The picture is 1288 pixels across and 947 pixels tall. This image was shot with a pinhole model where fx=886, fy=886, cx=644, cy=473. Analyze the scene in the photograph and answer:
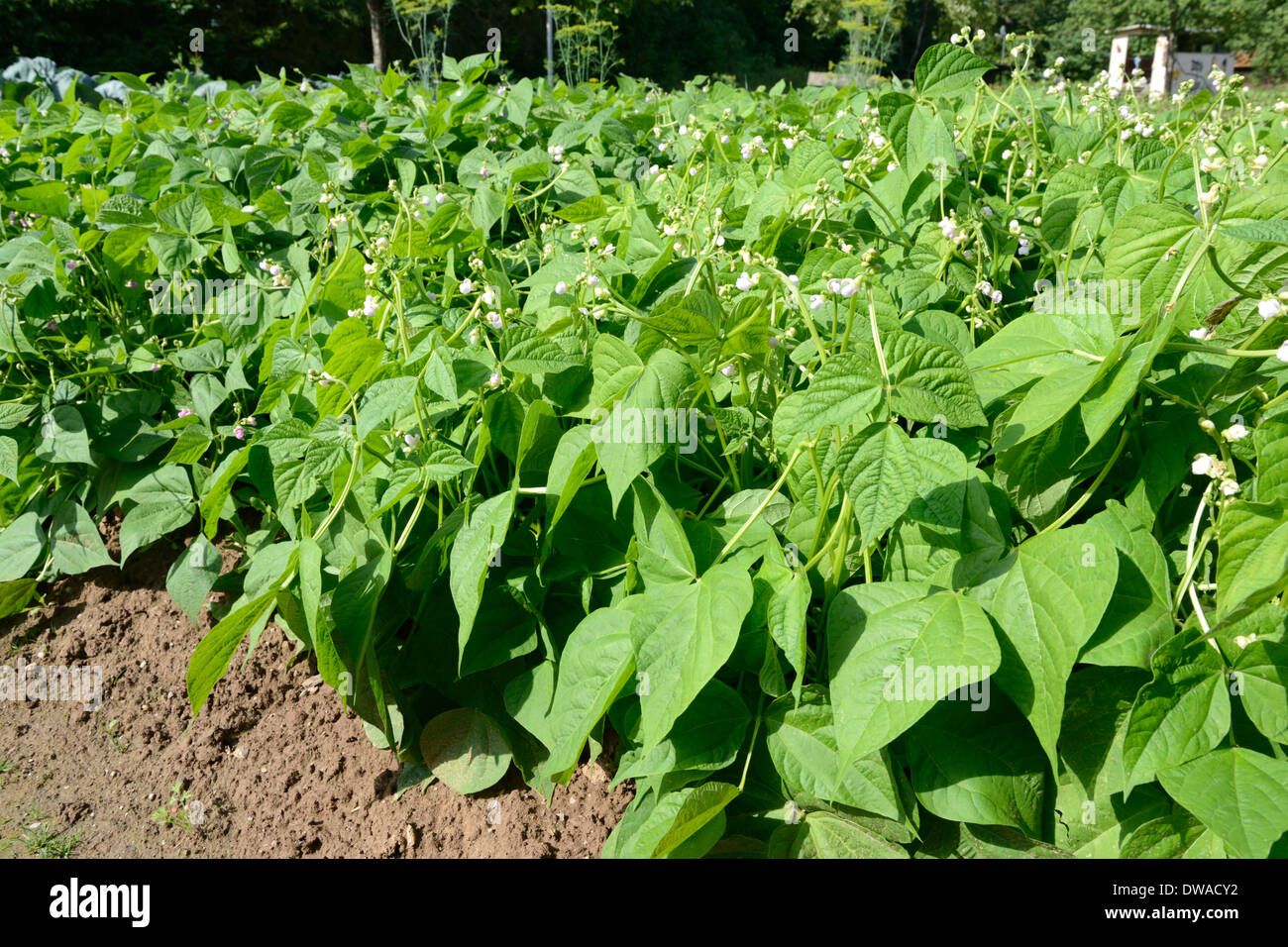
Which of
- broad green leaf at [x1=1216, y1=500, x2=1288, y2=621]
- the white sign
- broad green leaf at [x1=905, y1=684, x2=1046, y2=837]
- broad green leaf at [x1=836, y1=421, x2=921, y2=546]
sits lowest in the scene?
broad green leaf at [x1=905, y1=684, x2=1046, y2=837]

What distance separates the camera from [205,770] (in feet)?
6.88

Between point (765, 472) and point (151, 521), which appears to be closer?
point (765, 472)

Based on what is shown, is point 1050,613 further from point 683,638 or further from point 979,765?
point 683,638

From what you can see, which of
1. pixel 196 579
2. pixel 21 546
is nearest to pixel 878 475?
pixel 196 579

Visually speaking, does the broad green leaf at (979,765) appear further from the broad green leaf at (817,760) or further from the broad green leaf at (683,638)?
the broad green leaf at (683,638)

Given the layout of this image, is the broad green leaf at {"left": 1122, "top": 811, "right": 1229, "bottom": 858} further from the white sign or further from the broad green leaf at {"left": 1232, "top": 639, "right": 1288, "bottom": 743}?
the white sign

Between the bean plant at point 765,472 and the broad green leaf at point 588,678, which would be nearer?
the bean plant at point 765,472

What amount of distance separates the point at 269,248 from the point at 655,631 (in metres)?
2.09

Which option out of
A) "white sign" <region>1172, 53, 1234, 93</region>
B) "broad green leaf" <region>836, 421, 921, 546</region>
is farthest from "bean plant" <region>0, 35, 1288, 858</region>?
"white sign" <region>1172, 53, 1234, 93</region>

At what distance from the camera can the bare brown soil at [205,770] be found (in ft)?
5.93

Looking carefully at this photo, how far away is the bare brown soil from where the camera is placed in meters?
1.81

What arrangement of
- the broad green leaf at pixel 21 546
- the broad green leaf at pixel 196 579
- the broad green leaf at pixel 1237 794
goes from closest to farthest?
the broad green leaf at pixel 1237 794 → the broad green leaf at pixel 196 579 → the broad green leaf at pixel 21 546

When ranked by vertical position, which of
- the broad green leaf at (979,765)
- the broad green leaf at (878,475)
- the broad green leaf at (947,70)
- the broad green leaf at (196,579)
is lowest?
the broad green leaf at (196,579)

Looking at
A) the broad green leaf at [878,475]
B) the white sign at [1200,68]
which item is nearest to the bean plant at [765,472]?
the broad green leaf at [878,475]
